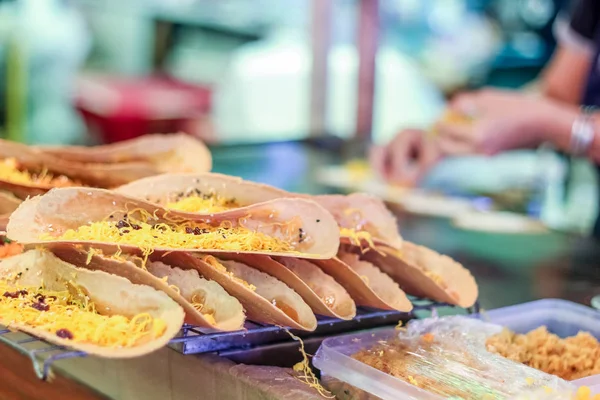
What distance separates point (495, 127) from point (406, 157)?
0.95ft

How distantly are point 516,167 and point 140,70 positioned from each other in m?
2.30

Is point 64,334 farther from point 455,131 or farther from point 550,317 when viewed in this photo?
point 455,131

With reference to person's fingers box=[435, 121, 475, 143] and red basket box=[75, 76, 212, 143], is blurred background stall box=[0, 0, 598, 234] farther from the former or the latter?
person's fingers box=[435, 121, 475, 143]

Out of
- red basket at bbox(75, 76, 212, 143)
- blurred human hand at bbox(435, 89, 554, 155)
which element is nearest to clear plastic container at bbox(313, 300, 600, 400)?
blurred human hand at bbox(435, 89, 554, 155)

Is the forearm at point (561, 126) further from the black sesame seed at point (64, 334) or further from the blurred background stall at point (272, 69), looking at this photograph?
the black sesame seed at point (64, 334)

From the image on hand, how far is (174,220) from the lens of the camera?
3.89 ft

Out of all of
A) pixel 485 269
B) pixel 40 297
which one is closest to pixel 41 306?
pixel 40 297

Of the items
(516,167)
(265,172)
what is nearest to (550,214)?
(516,167)

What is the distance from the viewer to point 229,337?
4.02ft

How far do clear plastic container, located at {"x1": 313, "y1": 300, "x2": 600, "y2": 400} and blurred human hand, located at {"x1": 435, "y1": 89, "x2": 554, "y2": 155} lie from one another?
126 centimetres

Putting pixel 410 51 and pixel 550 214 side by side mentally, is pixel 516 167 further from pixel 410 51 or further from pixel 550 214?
pixel 410 51

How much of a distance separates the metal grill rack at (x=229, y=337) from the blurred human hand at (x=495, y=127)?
4.15 feet

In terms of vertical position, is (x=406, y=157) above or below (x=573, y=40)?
below

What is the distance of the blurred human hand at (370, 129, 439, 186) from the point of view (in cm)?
268
